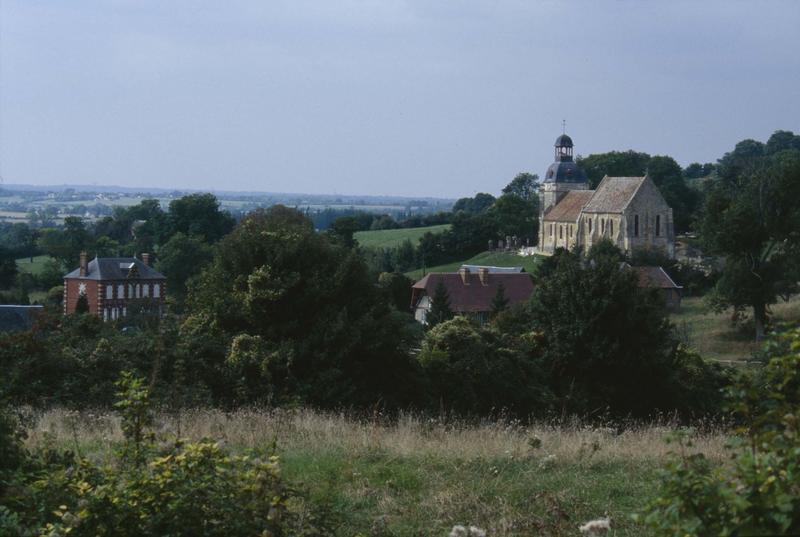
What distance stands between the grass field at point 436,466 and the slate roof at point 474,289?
161ft

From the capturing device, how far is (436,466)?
895 cm

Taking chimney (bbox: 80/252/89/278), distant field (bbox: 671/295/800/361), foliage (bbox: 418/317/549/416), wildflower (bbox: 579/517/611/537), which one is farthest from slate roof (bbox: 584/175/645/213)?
wildflower (bbox: 579/517/611/537)

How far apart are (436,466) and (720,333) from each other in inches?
1669

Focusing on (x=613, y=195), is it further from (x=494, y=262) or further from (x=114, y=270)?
(x=114, y=270)

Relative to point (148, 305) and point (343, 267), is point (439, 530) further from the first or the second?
point (148, 305)

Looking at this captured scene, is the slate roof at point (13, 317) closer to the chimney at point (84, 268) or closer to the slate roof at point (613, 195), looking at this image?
the chimney at point (84, 268)

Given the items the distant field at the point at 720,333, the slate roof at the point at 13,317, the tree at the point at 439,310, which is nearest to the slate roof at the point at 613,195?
the distant field at the point at 720,333

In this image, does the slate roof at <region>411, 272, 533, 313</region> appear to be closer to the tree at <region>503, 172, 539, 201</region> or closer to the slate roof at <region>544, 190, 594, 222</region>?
the slate roof at <region>544, 190, 594, 222</region>

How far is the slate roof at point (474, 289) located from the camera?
61.0m

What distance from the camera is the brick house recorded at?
65812mm

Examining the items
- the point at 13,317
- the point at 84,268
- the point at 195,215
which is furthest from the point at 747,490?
the point at 195,215

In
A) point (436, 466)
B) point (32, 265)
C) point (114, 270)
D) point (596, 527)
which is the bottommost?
point (32, 265)

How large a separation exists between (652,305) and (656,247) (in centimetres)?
5782

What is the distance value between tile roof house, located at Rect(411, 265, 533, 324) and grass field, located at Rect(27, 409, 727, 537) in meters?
49.2
